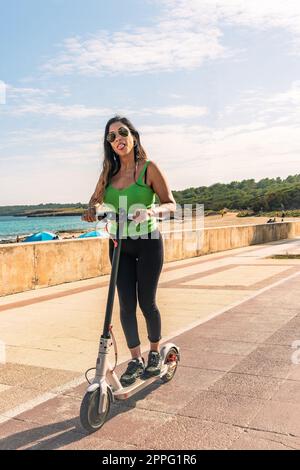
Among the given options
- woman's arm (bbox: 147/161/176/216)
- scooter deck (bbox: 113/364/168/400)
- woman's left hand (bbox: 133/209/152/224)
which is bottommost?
scooter deck (bbox: 113/364/168/400)

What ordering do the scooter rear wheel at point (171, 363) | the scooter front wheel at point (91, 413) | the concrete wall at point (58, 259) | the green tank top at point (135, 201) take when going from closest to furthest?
the scooter front wheel at point (91, 413) < the green tank top at point (135, 201) < the scooter rear wheel at point (171, 363) < the concrete wall at point (58, 259)

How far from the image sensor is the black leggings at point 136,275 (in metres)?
4.00

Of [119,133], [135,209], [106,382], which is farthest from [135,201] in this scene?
[106,382]

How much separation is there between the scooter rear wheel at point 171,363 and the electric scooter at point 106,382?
183 mm

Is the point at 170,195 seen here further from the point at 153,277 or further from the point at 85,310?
the point at 85,310

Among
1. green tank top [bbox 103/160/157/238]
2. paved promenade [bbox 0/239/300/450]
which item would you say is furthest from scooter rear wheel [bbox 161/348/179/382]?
green tank top [bbox 103/160/157/238]

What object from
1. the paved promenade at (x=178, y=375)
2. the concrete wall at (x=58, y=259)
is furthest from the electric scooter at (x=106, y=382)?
the concrete wall at (x=58, y=259)

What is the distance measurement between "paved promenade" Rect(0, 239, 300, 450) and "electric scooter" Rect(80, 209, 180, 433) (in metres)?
0.11

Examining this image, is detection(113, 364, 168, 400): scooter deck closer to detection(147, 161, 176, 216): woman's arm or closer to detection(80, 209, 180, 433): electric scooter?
detection(80, 209, 180, 433): electric scooter

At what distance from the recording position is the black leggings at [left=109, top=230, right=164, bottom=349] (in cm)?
400

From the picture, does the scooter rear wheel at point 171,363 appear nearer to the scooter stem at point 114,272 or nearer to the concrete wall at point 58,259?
the scooter stem at point 114,272

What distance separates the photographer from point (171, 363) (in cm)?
443

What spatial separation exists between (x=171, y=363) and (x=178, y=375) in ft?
0.68
